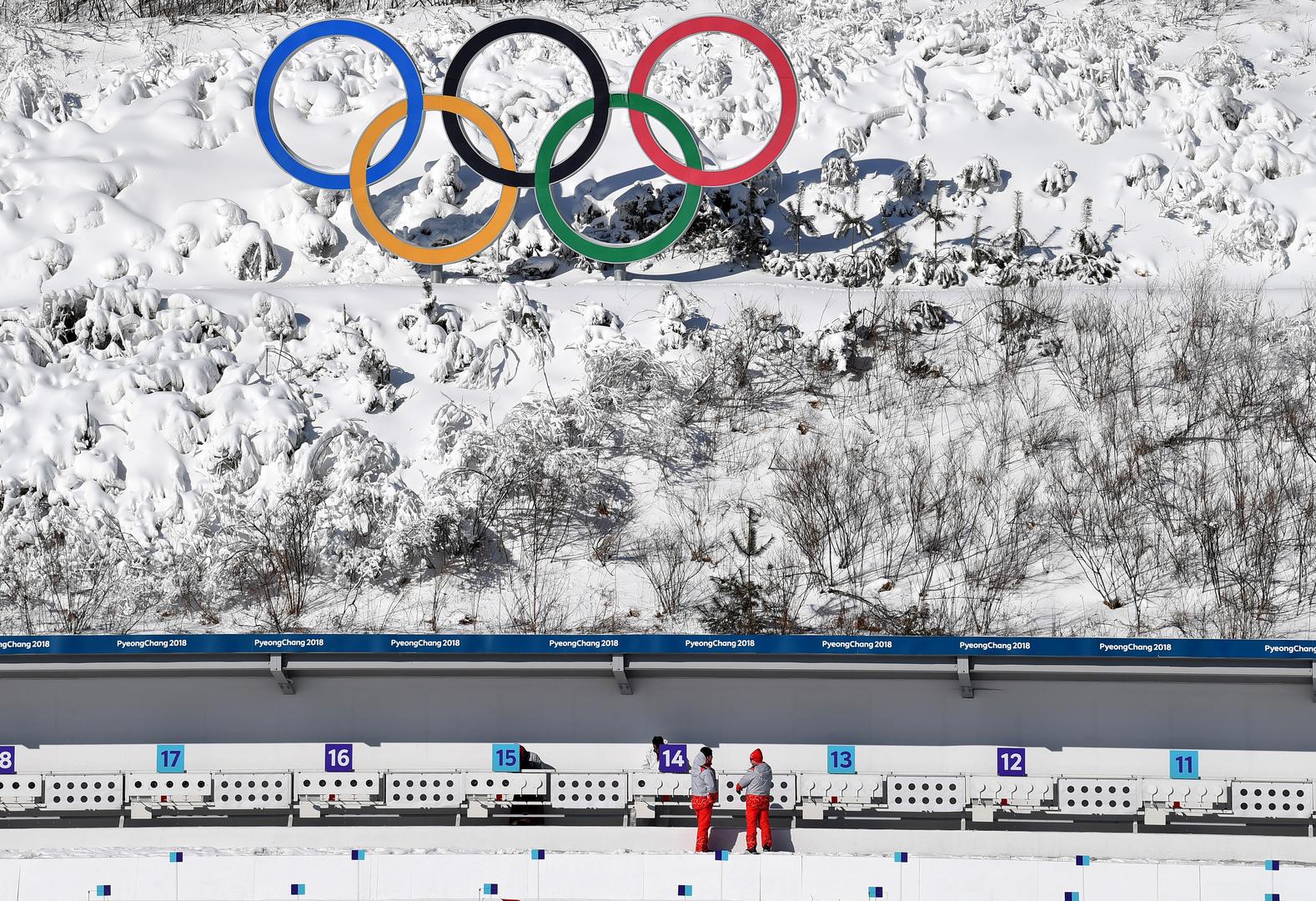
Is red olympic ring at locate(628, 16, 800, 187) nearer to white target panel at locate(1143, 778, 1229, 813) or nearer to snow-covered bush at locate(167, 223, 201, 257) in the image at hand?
snow-covered bush at locate(167, 223, 201, 257)

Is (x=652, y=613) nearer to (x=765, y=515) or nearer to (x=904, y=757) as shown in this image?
(x=765, y=515)

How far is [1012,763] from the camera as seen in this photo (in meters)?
23.0

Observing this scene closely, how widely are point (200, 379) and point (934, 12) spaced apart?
25.3m

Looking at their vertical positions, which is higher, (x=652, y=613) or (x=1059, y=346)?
(x=1059, y=346)

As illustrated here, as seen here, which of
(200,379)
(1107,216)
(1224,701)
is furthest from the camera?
(1107,216)

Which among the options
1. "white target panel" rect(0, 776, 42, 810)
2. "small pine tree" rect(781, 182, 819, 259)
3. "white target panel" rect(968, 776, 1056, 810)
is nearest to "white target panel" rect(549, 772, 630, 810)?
"white target panel" rect(968, 776, 1056, 810)

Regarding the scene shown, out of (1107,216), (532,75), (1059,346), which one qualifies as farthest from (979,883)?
(532,75)

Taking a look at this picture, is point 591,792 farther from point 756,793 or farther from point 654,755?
point 756,793

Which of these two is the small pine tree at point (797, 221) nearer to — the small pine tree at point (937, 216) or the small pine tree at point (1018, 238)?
the small pine tree at point (937, 216)

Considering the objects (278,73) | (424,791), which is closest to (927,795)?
(424,791)

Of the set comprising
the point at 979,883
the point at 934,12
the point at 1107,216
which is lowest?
the point at 979,883

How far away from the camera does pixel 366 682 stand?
23.6m

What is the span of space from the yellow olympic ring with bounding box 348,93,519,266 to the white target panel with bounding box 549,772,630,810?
45.8 feet

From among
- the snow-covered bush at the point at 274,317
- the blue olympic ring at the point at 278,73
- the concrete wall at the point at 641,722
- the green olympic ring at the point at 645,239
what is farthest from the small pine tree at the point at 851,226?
the concrete wall at the point at 641,722
